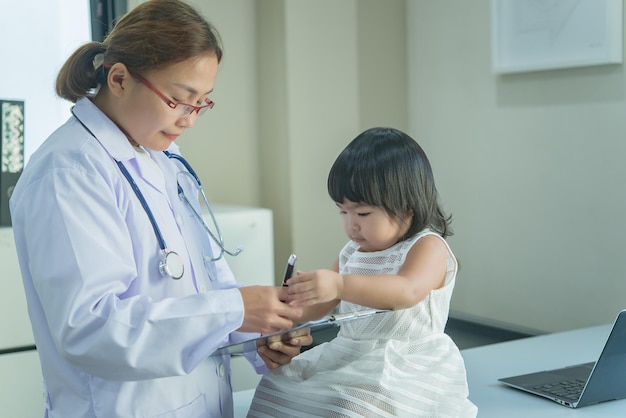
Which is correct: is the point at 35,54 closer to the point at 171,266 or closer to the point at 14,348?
the point at 14,348

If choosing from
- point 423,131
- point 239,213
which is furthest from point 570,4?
point 239,213

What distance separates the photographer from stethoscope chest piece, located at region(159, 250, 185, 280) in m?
1.45

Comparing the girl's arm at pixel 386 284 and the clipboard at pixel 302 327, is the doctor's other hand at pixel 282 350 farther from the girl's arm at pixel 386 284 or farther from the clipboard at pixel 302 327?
the girl's arm at pixel 386 284

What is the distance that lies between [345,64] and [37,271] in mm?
2405

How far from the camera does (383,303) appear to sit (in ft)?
5.19

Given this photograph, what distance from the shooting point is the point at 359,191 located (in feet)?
5.67

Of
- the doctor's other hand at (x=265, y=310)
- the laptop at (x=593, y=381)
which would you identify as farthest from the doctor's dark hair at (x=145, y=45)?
the laptop at (x=593, y=381)

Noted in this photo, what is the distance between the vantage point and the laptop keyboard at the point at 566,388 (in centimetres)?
189

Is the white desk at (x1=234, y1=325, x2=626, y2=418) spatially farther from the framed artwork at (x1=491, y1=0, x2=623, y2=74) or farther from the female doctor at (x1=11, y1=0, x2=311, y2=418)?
the framed artwork at (x1=491, y1=0, x2=623, y2=74)

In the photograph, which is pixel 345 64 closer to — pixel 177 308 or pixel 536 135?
pixel 536 135

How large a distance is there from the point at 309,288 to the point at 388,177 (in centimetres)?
38

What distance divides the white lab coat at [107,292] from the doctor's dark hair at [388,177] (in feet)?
1.23

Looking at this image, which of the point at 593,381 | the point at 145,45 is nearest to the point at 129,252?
the point at 145,45

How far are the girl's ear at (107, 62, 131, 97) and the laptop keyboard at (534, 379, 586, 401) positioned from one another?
1.14 metres
